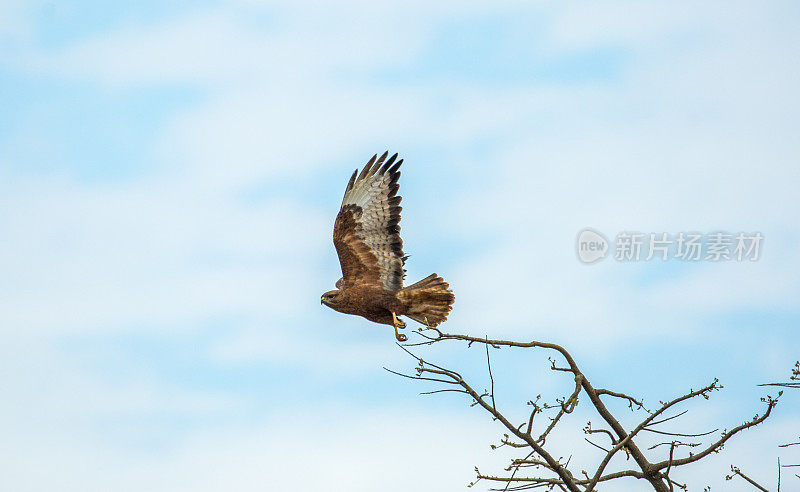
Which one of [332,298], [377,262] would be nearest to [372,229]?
[377,262]

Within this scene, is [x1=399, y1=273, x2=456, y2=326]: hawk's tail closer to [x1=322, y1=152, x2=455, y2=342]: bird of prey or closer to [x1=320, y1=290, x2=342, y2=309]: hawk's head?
[x1=322, y1=152, x2=455, y2=342]: bird of prey

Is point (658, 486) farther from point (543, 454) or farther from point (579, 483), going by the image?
point (543, 454)

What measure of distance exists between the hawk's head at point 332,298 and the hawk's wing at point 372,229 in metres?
0.17

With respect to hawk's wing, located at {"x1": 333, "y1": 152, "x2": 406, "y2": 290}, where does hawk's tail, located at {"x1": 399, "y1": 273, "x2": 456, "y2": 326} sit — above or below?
below

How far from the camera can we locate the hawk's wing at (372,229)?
10555mm

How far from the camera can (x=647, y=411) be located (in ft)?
23.0

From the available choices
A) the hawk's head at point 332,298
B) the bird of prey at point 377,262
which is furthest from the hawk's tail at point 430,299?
the hawk's head at point 332,298

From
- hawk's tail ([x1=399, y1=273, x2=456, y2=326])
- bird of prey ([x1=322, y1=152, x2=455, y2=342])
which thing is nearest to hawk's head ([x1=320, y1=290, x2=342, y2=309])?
bird of prey ([x1=322, y1=152, x2=455, y2=342])

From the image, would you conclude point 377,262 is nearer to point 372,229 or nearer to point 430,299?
point 372,229

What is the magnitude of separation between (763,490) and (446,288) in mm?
4344

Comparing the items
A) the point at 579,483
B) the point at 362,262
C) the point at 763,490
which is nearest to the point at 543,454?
the point at 579,483

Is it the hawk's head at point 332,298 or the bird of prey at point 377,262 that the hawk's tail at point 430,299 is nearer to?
the bird of prey at point 377,262

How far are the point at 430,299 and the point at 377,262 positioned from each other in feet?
2.83

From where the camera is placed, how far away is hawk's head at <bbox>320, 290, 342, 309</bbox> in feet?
34.1
